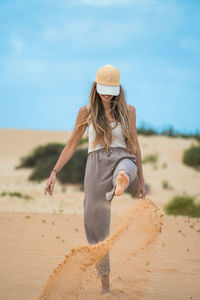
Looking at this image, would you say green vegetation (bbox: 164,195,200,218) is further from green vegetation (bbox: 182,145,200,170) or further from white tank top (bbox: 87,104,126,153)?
green vegetation (bbox: 182,145,200,170)

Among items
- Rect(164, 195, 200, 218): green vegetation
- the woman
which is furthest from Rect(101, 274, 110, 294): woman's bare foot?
Rect(164, 195, 200, 218): green vegetation

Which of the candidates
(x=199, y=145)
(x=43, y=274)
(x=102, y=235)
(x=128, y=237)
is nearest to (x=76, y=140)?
(x=102, y=235)

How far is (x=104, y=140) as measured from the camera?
505cm

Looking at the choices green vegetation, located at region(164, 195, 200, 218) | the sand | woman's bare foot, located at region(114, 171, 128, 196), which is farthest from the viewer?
green vegetation, located at region(164, 195, 200, 218)

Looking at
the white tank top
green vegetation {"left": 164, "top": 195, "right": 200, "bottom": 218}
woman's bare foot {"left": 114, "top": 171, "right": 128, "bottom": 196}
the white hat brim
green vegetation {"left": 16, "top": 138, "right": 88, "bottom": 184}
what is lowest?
green vegetation {"left": 16, "top": 138, "right": 88, "bottom": 184}

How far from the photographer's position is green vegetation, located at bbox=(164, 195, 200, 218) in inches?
568

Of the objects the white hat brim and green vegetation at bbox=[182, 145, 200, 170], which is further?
green vegetation at bbox=[182, 145, 200, 170]

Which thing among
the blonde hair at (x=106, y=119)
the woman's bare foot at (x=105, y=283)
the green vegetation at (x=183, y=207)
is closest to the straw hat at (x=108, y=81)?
the blonde hair at (x=106, y=119)

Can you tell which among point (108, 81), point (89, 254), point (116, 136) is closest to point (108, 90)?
point (108, 81)

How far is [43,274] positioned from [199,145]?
21074 millimetres

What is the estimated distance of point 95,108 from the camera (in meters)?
5.11

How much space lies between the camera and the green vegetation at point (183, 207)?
14.4 meters

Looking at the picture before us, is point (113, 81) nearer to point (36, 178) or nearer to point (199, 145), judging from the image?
point (36, 178)

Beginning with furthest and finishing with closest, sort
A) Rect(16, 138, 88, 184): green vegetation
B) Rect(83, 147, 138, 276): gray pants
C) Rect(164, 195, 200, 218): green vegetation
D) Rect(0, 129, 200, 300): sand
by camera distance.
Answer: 1. Rect(16, 138, 88, 184): green vegetation
2. Rect(164, 195, 200, 218): green vegetation
3. Rect(0, 129, 200, 300): sand
4. Rect(83, 147, 138, 276): gray pants
